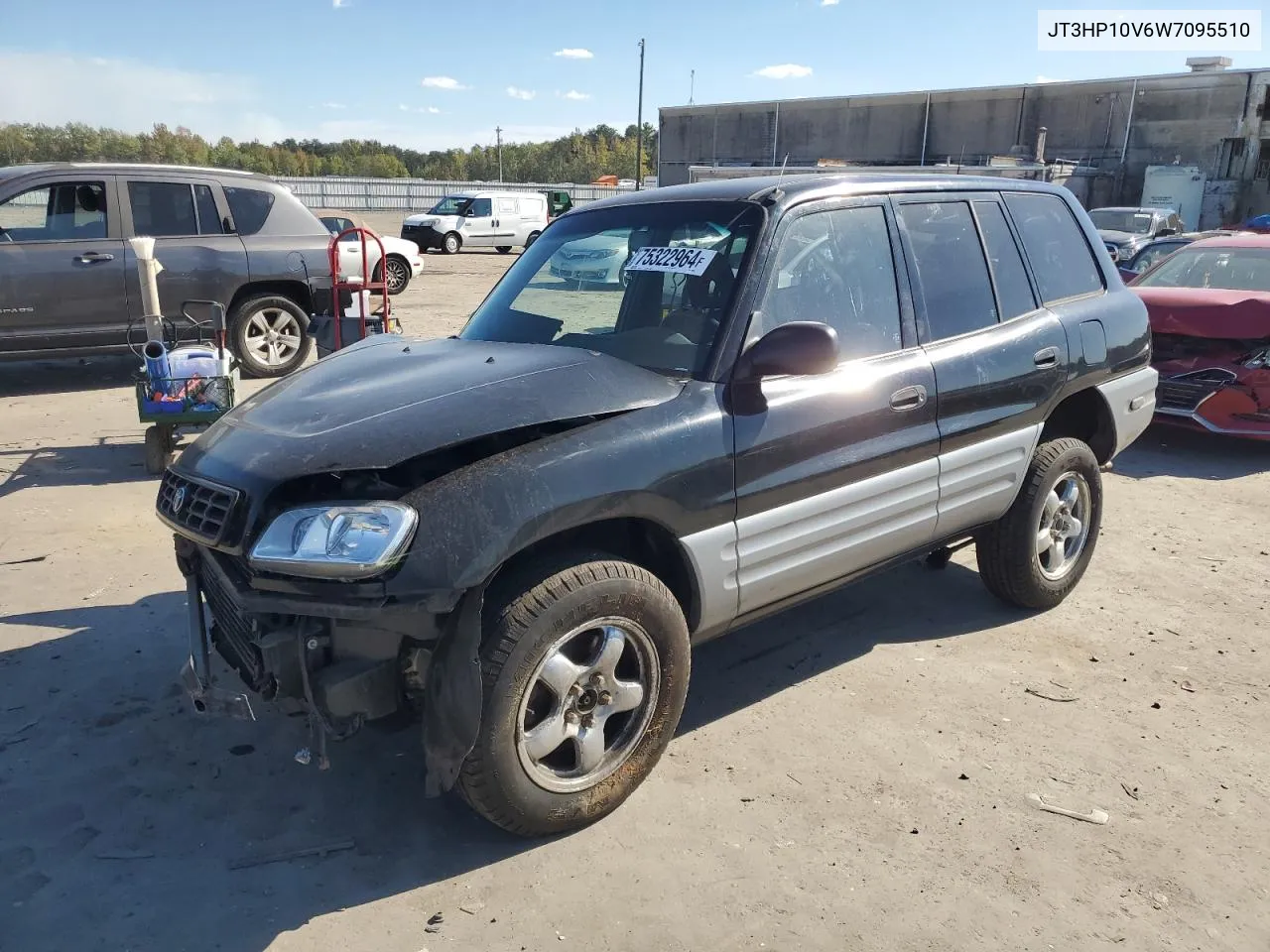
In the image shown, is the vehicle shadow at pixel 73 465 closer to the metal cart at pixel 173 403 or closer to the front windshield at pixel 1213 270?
the metal cart at pixel 173 403

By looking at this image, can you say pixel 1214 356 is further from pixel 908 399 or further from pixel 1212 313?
pixel 908 399

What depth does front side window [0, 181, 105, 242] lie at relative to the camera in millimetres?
8453

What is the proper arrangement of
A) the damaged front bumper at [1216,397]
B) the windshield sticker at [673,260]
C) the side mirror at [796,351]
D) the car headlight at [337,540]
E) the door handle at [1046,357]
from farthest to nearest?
the damaged front bumper at [1216,397], the door handle at [1046,357], the windshield sticker at [673,260], the side mirror at [796,351], the car headlight at [337,540]

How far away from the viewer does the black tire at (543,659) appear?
8.67ft

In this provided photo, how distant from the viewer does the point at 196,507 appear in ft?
9.26

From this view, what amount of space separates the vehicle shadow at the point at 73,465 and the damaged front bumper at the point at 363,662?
4.53m

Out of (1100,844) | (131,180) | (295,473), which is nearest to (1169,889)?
(1100,844)

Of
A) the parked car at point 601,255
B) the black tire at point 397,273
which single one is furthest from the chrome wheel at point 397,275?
the parked car at point 601,255

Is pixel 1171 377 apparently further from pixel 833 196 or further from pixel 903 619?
pixel 833 196

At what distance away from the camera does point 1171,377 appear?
770 cm

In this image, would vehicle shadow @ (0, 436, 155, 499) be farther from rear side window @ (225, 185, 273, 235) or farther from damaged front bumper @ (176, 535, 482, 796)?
damaged front bumper @ (176, 535, 482, 796)

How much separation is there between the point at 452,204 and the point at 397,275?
14.3m

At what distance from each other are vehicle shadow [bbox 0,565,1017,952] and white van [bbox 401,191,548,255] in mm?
25899

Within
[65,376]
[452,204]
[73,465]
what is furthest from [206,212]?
[452,204]
